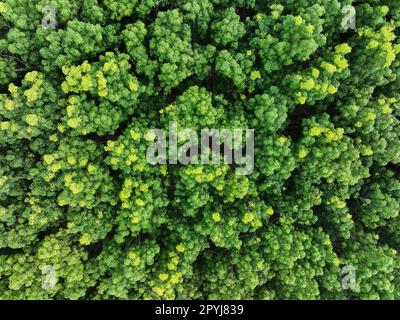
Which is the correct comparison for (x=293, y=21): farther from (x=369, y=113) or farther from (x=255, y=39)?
(x=369, y=113)

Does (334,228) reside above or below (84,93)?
below

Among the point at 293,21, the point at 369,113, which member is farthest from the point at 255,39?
the point at 369,113

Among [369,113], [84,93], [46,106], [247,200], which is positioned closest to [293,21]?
[369,113]

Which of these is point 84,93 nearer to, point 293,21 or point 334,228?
point 293,21

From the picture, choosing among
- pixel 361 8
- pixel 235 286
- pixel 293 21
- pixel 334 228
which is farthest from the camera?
pixel 334 228

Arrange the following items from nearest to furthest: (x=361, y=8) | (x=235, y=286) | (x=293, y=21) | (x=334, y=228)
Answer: (x=293, y=21) < (x=361, y=8) < (x=235, y=286) < (x=334, y=228)

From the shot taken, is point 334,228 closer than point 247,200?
No

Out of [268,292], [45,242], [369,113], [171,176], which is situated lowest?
[268,292]
